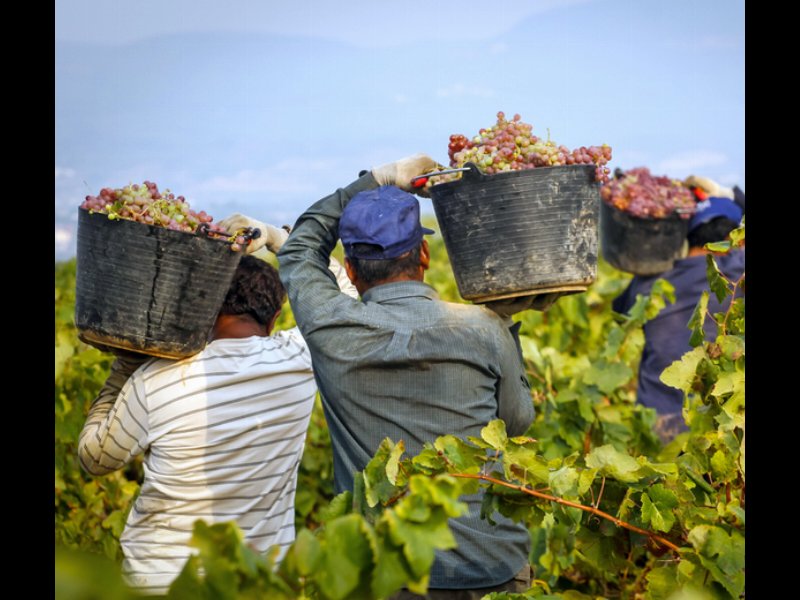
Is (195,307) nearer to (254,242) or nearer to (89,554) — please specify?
(254,242)

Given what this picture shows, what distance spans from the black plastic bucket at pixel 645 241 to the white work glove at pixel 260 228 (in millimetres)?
2620

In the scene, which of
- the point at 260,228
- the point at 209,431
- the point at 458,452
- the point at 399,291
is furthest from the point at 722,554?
the point at 260,228

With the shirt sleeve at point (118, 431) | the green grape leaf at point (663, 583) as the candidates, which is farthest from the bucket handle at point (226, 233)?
the green grape leaf at point (663, 583)

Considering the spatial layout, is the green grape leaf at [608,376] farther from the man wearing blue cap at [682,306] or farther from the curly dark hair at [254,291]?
the curly dark hair at [254,291]


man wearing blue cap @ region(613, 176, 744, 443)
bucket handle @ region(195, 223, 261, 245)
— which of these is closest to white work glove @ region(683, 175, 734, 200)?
man wearing blue cap @ region(613, 176, 744, 443)

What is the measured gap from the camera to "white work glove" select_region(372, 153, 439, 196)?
92.3 inches

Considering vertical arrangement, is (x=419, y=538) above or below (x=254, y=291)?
below

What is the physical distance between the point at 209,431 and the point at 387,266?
2.03 ft

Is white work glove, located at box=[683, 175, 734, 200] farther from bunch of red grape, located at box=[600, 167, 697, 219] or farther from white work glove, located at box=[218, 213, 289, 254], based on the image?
white work glove, located at box=[218, 213, 289, 254]

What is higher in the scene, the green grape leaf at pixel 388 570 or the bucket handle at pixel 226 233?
the bucket handle at pixel 226 233

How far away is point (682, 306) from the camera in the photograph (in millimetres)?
4715

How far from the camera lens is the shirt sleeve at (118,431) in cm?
248

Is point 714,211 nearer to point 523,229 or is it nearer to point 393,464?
point 523,229
